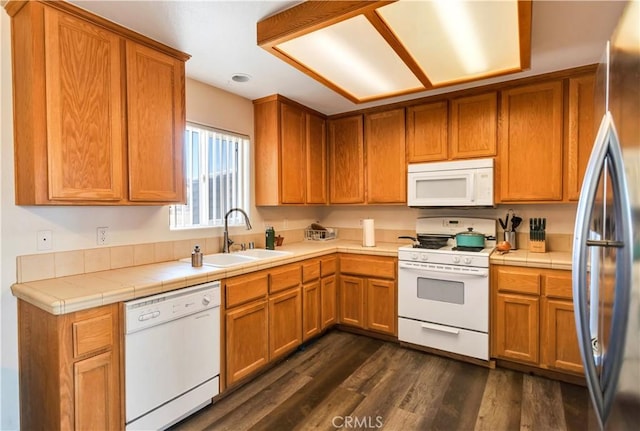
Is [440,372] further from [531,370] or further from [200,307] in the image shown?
[200,307]

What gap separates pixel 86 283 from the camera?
1798 millimetres

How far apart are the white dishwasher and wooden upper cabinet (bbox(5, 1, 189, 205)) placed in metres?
0.69

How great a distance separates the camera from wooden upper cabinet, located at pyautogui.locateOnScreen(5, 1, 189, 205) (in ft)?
5.50

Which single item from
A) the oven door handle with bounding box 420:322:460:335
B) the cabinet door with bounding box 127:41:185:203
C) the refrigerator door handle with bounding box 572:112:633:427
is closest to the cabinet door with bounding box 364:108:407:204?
the oven door handle with bounding box 420:322:460:335

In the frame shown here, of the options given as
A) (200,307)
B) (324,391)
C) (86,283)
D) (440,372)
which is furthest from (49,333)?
(440,372)

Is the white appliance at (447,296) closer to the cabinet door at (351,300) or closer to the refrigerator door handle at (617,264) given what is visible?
the cabinet door at (351,300)

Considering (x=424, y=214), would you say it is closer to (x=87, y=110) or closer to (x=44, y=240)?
(x=87, y=110)

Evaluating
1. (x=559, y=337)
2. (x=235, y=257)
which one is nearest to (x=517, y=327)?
(x=559, y=337)

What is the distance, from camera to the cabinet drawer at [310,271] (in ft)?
9.63

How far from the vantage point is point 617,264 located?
2.56 feet

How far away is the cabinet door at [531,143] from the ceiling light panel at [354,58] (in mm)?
842

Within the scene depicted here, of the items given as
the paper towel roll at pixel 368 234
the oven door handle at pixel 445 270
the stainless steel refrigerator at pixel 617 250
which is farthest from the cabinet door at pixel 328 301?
the stainless steel refrigerator at pixel 617 250

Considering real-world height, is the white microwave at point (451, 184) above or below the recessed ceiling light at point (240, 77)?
below
